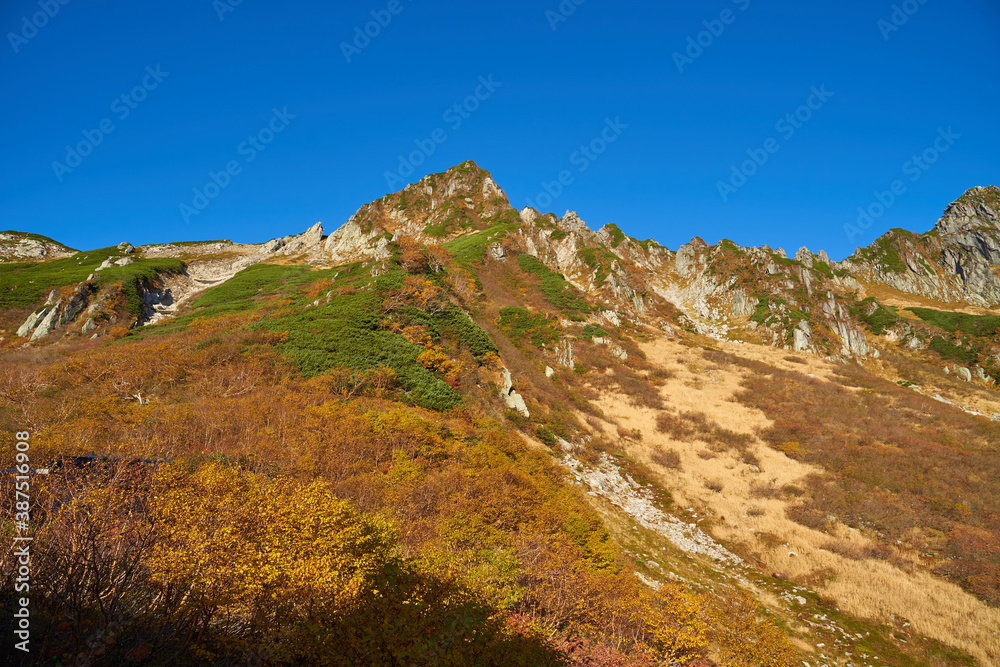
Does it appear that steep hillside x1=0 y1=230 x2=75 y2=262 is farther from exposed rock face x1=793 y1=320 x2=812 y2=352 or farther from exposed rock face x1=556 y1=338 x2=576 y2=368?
exposed rock face x1=793 y1=320 x2=812 y2=352

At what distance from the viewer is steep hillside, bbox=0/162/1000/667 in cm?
531

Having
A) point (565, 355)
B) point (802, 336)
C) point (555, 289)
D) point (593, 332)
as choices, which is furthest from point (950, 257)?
point (565, 355)

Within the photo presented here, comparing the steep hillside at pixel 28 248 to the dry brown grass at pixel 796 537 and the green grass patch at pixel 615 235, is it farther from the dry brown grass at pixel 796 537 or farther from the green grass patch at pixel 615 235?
the green grass patch at pixel 615 235

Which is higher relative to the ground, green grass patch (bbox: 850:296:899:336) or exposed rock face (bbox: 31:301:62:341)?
green grass patch (bbox: 850:296:899:336)

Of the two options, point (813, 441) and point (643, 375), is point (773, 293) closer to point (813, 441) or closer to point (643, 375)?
point (643, 375)

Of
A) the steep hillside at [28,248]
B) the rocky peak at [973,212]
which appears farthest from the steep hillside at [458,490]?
the rocky peak at [973,212]

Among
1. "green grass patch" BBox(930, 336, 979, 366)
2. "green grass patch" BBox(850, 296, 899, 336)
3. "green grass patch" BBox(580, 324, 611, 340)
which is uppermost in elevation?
"green grass patch" BBox(850, 296, 899, 336)

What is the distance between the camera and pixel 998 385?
53.1 metres

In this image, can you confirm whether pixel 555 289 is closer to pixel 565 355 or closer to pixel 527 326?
pixel 527 326

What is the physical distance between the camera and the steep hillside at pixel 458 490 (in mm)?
5311

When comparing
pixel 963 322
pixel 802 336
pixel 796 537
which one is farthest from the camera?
pixel 963 322

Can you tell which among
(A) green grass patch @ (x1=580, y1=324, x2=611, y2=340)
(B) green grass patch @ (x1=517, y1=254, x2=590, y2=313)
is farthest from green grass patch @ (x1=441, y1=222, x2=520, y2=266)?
(A) green grass patch @ (x1=580, y1=324, x2=611, y2=340)

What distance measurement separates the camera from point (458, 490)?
1106 centimetres

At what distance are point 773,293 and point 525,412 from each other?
64765 millimetres
